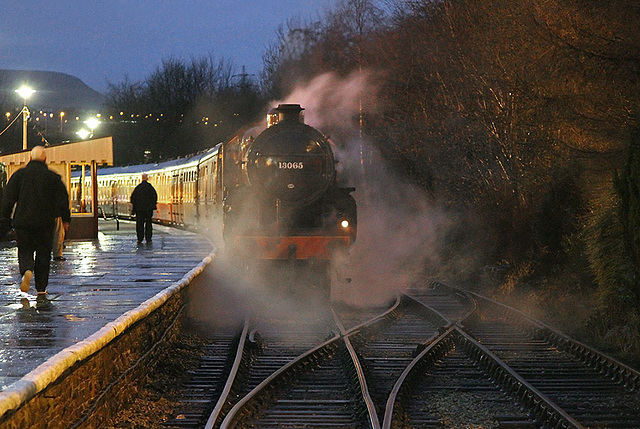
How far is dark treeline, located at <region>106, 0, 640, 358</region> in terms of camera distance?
11.2 metres

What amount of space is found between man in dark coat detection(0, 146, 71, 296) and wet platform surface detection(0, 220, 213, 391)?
0.60 meters

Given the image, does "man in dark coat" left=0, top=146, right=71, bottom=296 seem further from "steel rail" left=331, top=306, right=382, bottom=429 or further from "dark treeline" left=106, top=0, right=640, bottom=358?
"dark treeline" left=106, top=0, right=640, bottom=358

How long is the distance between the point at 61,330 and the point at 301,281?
292 inches

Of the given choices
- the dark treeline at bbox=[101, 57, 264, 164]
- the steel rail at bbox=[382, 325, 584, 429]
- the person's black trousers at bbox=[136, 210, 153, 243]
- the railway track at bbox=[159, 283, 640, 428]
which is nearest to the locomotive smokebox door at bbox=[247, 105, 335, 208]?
the railway track at bbox=[159, 283, 640, 428]

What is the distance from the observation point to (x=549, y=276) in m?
15.3

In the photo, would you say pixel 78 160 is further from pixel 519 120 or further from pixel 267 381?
pixel 267 381

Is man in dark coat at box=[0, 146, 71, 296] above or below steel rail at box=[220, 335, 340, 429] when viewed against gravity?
above

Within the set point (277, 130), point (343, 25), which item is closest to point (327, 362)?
point (277, 130)

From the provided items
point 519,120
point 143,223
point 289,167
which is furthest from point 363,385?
point 143,223

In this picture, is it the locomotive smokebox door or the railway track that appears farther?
the locomotive smokebox door

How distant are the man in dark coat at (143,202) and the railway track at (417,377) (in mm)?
8489

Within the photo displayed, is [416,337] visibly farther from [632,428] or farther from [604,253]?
[632,428]

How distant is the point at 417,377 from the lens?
8461 mm

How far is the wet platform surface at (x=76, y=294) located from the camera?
6711 millimetres
